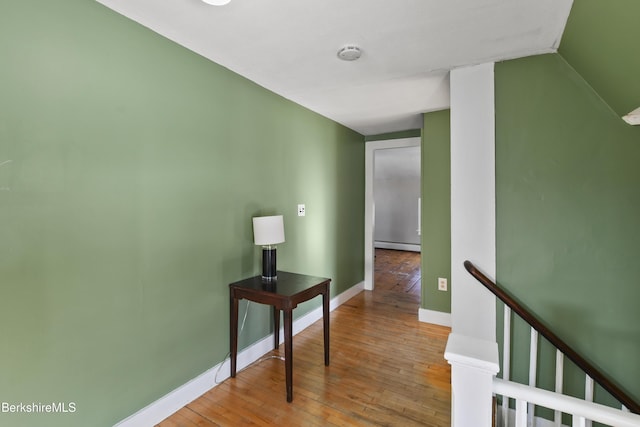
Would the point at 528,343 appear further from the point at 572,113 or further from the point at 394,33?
the point at 394,33

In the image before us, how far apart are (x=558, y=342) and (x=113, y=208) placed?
250 centimetres

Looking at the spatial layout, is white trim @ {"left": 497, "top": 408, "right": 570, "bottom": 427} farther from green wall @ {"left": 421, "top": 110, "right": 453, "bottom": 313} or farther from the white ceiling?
the white ceiling

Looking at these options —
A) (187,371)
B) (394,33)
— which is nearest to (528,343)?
(394,33)

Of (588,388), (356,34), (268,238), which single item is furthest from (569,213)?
(268,238)

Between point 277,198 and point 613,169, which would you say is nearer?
point 613,169

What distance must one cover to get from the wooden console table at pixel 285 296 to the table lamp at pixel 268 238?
81 mm

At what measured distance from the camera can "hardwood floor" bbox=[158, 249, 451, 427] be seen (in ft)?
5.83

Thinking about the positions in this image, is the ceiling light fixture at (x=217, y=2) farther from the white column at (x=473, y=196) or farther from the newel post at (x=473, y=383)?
the newel post at (x=473, y=383)

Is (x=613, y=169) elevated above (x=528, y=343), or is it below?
Result: above

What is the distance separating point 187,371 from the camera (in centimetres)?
Result: 191

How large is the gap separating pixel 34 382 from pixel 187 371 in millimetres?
780

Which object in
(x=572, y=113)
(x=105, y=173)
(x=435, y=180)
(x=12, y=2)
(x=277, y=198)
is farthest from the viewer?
(x=435, y=180)

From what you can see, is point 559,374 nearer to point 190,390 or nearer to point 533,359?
point 533,359

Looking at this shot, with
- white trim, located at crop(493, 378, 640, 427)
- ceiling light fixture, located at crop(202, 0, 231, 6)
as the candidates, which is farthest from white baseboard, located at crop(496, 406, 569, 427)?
ceiling light fixture, located at crop(202, 0, 231, 6)
